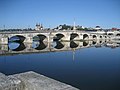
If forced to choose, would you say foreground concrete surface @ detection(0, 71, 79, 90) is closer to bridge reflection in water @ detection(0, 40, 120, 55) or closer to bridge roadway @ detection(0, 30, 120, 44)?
bridge reflection in water @ detection(0, 40, 120, 55)

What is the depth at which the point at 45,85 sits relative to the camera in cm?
280

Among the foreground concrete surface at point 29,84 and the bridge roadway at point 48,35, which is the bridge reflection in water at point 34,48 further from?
the foreground concrete surface at point 29,84

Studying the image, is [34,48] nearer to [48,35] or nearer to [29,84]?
[48,35]

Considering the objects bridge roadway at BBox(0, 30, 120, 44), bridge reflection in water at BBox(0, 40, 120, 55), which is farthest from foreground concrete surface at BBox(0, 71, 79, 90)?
bridge roadway at BBox(0, 30, 120, 44)

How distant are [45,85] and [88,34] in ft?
143

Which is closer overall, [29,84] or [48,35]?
[29,84]

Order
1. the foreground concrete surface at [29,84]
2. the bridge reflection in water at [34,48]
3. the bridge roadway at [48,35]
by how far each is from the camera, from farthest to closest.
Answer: the bridge roadway at [48,35]
the bridge reflection in water at [34,48]
the foreground concrete surface at [29,84]

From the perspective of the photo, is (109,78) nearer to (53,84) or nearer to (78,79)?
(78,79)

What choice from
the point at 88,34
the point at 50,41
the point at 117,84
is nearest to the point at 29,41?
the point at 50,41

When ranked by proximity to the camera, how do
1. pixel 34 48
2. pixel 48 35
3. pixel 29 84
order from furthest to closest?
pixel 48 35 → pixel 34 48 → pixel 29 84

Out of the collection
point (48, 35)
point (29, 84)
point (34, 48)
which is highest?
point (29, 84)

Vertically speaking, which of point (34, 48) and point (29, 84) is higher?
point (29, 84)

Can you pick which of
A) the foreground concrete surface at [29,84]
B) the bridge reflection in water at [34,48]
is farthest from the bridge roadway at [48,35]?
the foreground concrete surface at [29,84]

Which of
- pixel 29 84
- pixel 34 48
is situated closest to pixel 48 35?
pixel 34 48
